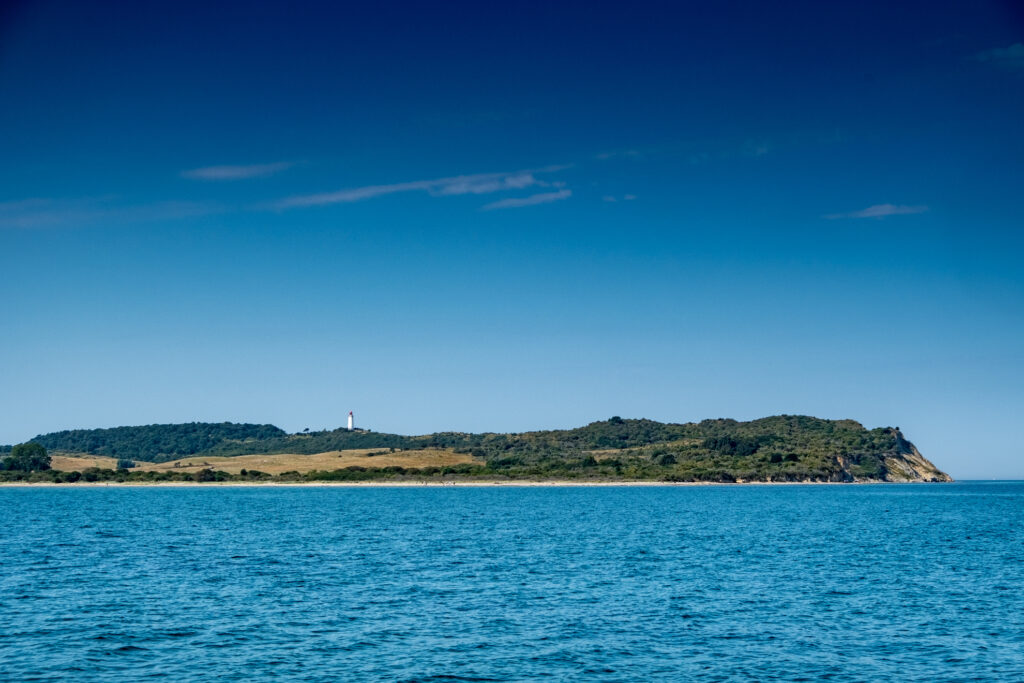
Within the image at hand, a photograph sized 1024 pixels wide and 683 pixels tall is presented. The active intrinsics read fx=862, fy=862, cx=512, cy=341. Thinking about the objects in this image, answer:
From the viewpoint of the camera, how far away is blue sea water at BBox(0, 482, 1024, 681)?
88.5 ft

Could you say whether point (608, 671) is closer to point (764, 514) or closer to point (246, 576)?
point (246, 576)

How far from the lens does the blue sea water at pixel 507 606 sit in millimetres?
26969

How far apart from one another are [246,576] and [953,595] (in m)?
35.2

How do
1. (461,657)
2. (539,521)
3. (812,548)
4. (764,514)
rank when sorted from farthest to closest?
(764,514) → (539,521) → (812,548) → (461,657)

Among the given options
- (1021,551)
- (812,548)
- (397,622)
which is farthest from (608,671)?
(1021,551)

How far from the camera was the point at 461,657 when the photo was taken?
27.8 meters

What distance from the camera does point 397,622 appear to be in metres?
33.1

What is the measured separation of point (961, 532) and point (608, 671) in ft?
216

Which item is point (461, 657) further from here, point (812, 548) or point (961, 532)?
point (961, 532)

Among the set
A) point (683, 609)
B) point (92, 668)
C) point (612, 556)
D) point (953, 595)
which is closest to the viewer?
point (92, 668)

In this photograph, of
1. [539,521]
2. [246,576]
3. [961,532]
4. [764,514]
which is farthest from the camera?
[764,514]

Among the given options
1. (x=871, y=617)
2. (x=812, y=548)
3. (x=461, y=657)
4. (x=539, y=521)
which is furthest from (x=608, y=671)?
(x=539, y=521)

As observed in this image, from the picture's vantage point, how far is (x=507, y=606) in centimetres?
3684

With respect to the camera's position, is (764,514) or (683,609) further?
(764,514)
